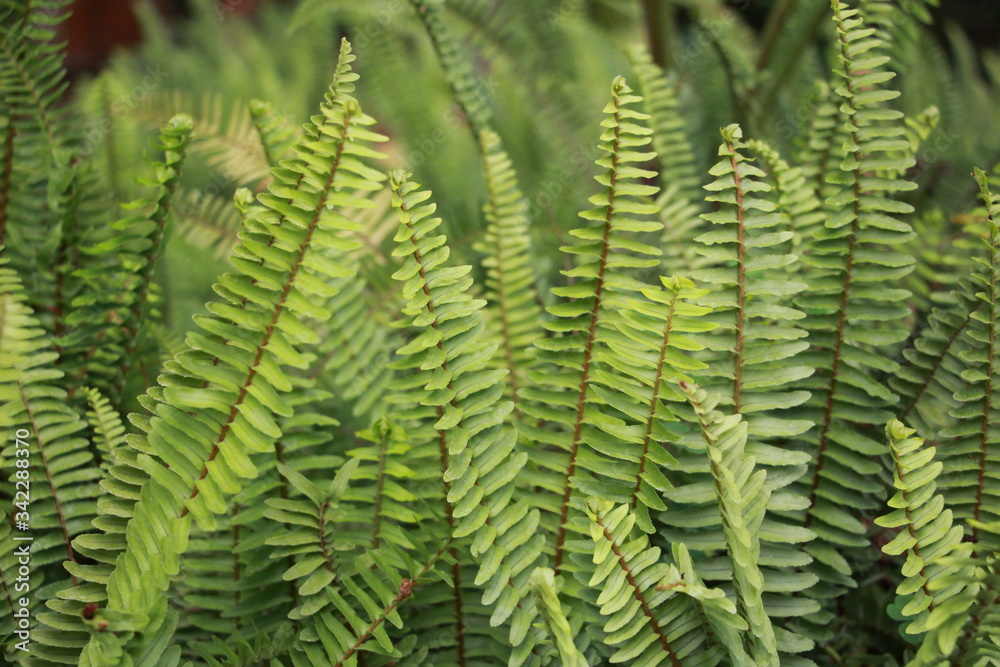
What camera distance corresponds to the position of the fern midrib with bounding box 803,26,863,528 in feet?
3.06

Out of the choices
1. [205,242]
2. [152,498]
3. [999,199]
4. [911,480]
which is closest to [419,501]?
[152,498]

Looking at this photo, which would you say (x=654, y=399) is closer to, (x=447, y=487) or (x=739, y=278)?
(x=739, y=278)

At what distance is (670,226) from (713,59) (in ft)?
3.72

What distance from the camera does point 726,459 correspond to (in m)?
0.79

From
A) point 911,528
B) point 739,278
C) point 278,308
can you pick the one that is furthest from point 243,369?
point 911,528

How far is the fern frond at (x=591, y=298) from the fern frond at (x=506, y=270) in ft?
0.72

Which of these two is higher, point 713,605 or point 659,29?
point 659,29

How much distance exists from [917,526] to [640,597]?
1.00ft

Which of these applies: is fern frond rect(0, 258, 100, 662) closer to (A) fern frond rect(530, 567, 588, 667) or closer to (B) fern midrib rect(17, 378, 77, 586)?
(B) fern midrib rect(17, 378, 77, 586)

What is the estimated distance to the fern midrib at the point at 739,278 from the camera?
843 mm

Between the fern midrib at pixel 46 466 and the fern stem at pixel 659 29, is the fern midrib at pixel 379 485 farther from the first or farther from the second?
the fern stem at pixel 659 29

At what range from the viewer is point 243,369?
2.67ft

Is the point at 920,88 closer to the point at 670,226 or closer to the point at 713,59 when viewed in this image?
the point at 713,59

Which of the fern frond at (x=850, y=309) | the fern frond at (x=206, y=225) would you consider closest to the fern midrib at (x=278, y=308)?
the fern frond at (x=850, y=309)
